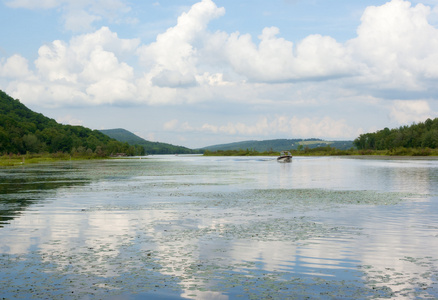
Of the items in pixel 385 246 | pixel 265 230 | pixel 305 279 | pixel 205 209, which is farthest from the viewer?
pixel 205 209

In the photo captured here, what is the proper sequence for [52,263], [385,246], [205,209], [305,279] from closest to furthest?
[305,279] → [52,263] → [385,246] → [205,209]

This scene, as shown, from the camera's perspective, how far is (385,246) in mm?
18547

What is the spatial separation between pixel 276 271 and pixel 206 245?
16.4ft

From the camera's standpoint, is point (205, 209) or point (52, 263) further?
point (205, 209)

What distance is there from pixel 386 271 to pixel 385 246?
4.29m

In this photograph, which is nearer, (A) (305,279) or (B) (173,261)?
(A) (305,279)

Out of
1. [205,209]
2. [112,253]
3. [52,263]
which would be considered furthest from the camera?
[205,209]

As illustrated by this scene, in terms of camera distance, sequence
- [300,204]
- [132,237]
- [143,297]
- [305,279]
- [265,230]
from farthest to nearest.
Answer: [300,204] → [265,230] → [132,237] → [305,279] → [143,297]

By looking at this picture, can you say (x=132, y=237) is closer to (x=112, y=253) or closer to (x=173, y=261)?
(x=112, y=253)

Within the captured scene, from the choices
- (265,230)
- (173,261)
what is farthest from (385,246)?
(173,261)

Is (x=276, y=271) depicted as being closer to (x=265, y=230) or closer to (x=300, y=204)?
(x=265, y=230)

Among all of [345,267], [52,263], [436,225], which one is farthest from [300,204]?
[52,263]

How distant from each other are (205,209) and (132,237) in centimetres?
1125

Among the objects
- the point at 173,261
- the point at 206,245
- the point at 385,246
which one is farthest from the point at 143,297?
the point at 385,246
